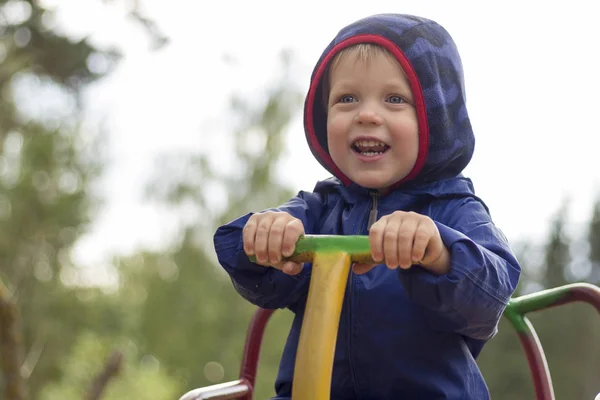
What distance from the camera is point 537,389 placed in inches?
75.9

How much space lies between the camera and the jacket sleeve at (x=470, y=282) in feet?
4.50

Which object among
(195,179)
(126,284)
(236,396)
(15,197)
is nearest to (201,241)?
(195,179)

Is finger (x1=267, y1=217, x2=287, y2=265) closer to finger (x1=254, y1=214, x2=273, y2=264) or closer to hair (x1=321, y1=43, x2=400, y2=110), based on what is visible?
finger (x1=254, y1=214, x2=273, y2=264)

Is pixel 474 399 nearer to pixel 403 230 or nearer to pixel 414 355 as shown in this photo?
pixel 414 355

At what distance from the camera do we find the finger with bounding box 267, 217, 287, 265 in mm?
1405

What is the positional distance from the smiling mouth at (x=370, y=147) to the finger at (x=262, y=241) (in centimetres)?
34

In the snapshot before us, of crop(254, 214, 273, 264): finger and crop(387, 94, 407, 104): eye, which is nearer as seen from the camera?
crop(254, 214, 273, 264): finger

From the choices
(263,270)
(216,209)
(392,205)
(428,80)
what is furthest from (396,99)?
(216,209)

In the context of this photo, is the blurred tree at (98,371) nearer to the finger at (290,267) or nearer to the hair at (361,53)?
the hair at (361,53)

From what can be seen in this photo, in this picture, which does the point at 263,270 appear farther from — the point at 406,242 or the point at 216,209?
the point at 216,209

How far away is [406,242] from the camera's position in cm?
128

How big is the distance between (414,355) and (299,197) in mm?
461

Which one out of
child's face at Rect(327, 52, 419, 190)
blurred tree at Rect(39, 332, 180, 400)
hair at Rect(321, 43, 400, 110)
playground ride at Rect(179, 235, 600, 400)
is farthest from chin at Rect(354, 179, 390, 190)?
blurred tree at Rect(39, 332, 180, 400)

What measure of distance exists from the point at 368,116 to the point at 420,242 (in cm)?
42
